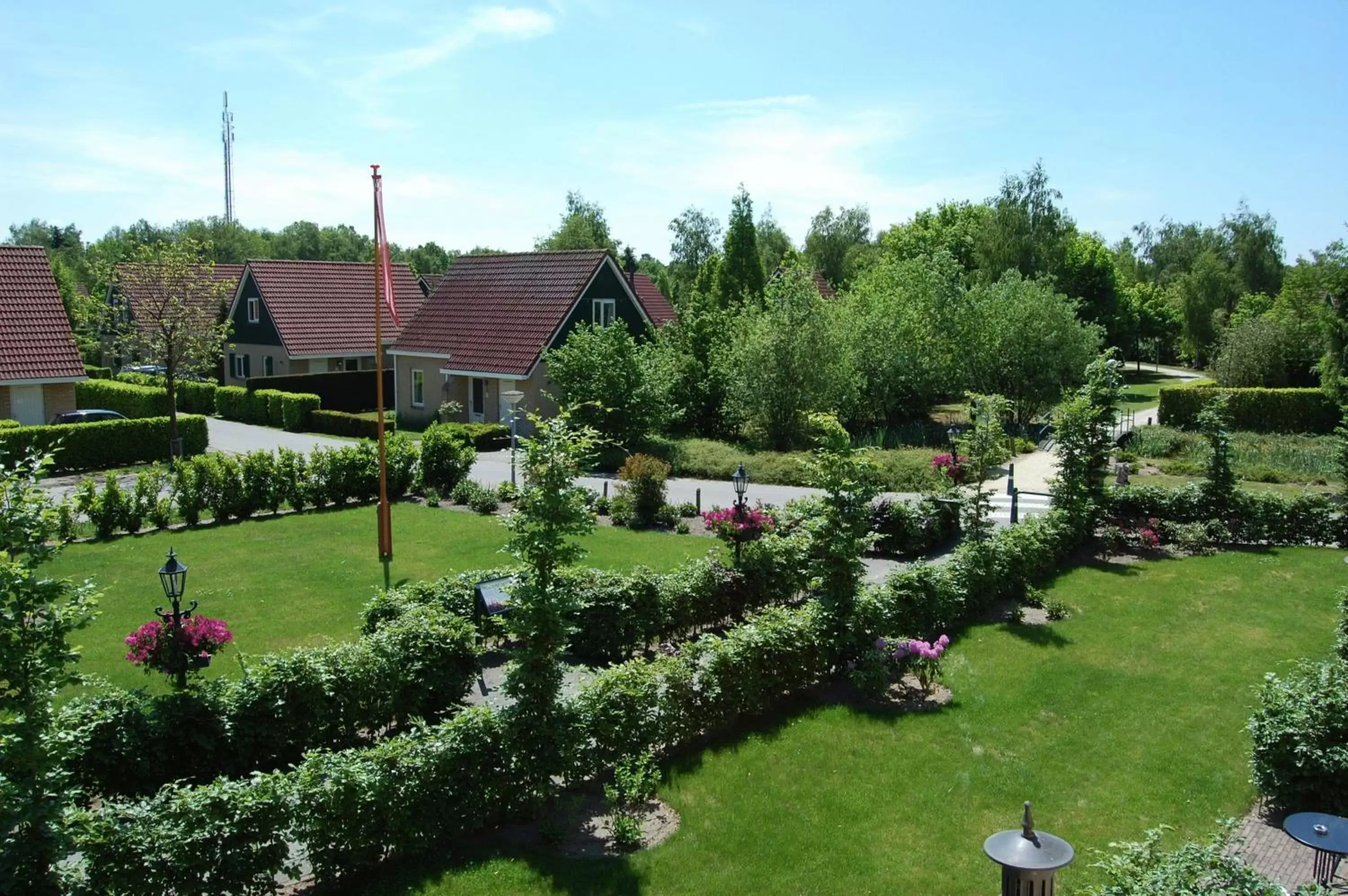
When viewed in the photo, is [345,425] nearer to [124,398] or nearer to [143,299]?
[143,299]

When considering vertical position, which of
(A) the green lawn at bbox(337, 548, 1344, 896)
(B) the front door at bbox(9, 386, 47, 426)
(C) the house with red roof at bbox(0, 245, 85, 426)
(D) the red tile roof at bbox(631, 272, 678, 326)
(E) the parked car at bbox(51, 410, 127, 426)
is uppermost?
(D) the red tile roof at bbox(631, 272, 678, 326)

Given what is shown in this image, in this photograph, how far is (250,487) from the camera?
2336cm

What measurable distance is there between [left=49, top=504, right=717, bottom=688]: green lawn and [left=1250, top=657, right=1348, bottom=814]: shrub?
10.5 metres

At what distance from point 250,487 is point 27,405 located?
465 inches

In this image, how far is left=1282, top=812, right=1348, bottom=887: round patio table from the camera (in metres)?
7.42

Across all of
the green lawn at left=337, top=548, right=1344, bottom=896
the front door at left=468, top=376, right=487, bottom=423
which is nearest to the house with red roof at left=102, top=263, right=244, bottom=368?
the front door at left=468, top=376, right=487, bottom=423

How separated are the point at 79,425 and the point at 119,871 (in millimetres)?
24532

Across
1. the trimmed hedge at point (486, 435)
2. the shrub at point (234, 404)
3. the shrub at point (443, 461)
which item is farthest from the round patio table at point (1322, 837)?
the shrub at point (234, 404)

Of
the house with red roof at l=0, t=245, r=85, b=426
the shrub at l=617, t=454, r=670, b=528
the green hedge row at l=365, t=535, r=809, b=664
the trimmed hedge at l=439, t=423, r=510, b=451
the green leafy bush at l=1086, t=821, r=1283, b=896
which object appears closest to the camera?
the green leafy bush at l=1086, t=821, r=1283, b=896

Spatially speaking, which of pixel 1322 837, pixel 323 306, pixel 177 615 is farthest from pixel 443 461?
pixel 323 306

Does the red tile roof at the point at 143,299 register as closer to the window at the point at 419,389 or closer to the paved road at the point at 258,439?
the paved road at the point at 258,439

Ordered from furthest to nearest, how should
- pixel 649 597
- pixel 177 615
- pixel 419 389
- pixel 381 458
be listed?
pixel 419 389, pixel 381 458, pixel 649 597, pixel 177 615

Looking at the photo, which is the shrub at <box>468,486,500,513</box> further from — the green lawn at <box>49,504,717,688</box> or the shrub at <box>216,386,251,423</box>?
the shrub at <box>216,386,251,423</box>

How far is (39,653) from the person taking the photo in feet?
23.9
